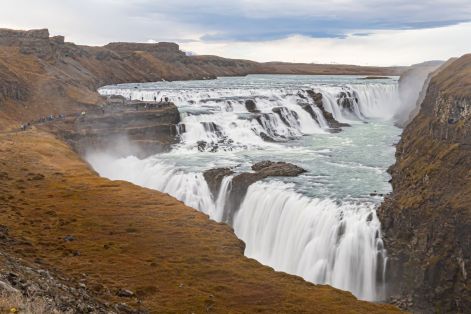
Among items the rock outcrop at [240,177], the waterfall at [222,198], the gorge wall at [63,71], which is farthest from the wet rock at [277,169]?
the gorge wall at [63,71]

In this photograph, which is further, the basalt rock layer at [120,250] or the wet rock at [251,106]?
the wet rock at [251,106]

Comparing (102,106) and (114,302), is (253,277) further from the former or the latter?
(102,106)

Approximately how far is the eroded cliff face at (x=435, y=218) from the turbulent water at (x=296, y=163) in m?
0.95

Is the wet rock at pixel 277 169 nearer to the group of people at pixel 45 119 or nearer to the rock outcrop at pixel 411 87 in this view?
the group of people at pixel 45 119

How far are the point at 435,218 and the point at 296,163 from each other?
675 inches

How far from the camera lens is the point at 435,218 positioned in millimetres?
24344

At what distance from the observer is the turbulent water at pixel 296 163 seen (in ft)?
83.3

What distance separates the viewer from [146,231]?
2075 cm

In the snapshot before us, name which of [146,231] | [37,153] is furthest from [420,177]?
[37,153]

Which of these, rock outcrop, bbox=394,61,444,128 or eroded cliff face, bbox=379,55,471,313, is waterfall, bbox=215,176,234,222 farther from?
rock outcrop, bbox=394,61,444,128

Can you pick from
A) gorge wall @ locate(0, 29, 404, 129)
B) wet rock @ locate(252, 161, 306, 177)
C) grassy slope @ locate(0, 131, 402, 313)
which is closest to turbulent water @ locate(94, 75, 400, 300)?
wet rock @ locate(252, 161, 306, 177)

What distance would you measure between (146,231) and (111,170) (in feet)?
81.6

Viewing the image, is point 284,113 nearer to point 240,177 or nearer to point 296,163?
point 296,163

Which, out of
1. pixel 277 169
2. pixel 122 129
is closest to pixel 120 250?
pixel 277 169
